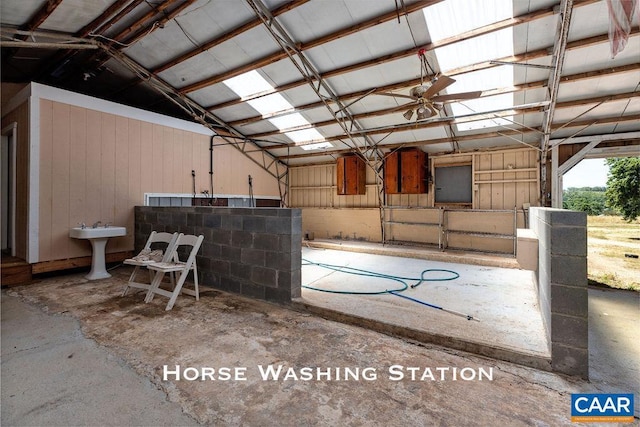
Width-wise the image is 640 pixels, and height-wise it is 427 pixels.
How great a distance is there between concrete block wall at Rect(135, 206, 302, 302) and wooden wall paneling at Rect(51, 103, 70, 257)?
201cm

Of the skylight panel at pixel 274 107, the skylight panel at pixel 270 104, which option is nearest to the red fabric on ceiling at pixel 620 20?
the skylight panel at pixel 274 107

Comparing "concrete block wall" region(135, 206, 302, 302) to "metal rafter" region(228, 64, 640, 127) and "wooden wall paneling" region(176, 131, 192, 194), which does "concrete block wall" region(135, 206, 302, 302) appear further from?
"metal rafter" region(228, 64, 640, 127)

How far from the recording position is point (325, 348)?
8.01ft

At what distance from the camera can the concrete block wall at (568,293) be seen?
1.98 metres

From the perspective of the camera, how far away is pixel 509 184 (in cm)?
668

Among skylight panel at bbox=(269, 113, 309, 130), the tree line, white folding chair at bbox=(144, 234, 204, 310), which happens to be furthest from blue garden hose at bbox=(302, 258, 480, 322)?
the tree line

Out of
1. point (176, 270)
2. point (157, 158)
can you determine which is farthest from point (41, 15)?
point (176, 270)

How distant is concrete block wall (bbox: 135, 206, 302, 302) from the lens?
341 centimetres

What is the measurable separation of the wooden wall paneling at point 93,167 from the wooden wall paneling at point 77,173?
0.14 feet

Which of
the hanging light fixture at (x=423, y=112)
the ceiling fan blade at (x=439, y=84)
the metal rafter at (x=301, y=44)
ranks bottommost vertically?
the hanging light fixture at (x=423, y=112)

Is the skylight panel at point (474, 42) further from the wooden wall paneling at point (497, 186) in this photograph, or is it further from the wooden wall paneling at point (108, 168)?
the wooden wall paneling at point (108, 168)

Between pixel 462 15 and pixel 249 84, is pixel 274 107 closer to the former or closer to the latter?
pixel 249 84

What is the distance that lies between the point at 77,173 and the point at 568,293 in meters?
6.93

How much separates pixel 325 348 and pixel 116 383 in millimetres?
1564
